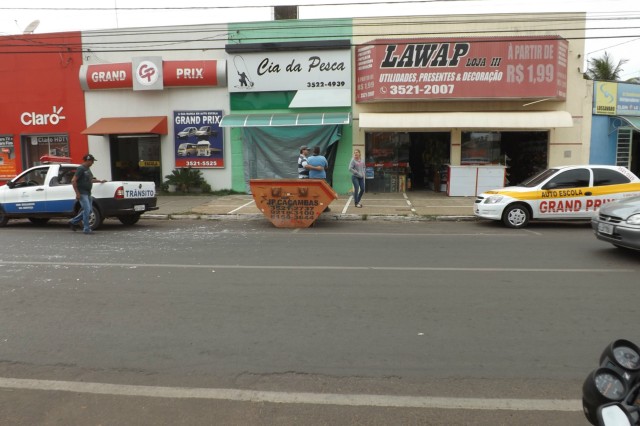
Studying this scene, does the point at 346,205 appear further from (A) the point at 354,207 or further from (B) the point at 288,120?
(B) the point at 288,120

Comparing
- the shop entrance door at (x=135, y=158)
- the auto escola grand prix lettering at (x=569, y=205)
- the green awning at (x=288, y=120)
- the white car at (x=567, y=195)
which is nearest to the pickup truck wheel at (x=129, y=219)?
the green awning at (x=288, y=120)

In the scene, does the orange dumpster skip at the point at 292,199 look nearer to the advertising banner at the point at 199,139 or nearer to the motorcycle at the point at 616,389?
the advertising banner at the point at 199,139

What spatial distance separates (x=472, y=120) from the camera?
54.9ft

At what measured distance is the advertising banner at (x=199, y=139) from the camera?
1839 centimetres

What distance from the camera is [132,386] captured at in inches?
138

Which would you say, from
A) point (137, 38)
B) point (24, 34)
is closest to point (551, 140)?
point (137, 38)

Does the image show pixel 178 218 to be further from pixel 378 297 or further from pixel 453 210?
pixel 378 297

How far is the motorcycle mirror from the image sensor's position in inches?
69.0

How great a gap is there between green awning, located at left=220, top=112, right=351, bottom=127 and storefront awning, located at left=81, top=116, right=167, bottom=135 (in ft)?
8.25

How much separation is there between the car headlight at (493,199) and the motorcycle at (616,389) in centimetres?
985

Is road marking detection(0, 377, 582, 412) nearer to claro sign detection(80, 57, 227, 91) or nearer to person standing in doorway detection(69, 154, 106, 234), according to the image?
person standing in doorway detection(69, 154, 106, 234)

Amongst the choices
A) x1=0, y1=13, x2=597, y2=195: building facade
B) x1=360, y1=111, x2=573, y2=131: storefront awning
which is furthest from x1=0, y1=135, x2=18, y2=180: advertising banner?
x1=360, y1=111, x2=573, y2=131: storefront awning

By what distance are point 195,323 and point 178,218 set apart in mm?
9398

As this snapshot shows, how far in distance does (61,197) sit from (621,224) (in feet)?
38.5
